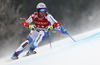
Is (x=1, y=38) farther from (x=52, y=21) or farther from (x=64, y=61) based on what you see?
(x=64, y=61)

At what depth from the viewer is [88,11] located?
260 inches

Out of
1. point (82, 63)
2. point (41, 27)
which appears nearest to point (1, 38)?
point (41, 27)

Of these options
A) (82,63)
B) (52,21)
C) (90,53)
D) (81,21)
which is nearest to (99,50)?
(90,53)

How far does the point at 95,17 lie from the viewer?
6.80 m

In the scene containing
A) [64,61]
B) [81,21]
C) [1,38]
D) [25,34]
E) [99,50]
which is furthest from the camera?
[81,21]

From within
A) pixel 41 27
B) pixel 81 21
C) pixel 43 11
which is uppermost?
pixel 43 11

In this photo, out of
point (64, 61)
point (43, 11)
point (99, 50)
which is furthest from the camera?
point (43, 11)

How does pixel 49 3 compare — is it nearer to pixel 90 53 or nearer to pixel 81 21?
pixel 81 21

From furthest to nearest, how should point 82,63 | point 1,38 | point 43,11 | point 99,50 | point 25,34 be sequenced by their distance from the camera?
point 25,34 → point 1,38 → point 43,11 → point 99,50 → point 82,63

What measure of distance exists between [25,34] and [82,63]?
310cm

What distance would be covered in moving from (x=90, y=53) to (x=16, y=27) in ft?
9.08

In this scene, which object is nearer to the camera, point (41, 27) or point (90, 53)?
point (90, 53)

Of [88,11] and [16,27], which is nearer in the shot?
[16,27]

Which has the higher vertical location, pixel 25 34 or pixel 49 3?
pixel 49 3
